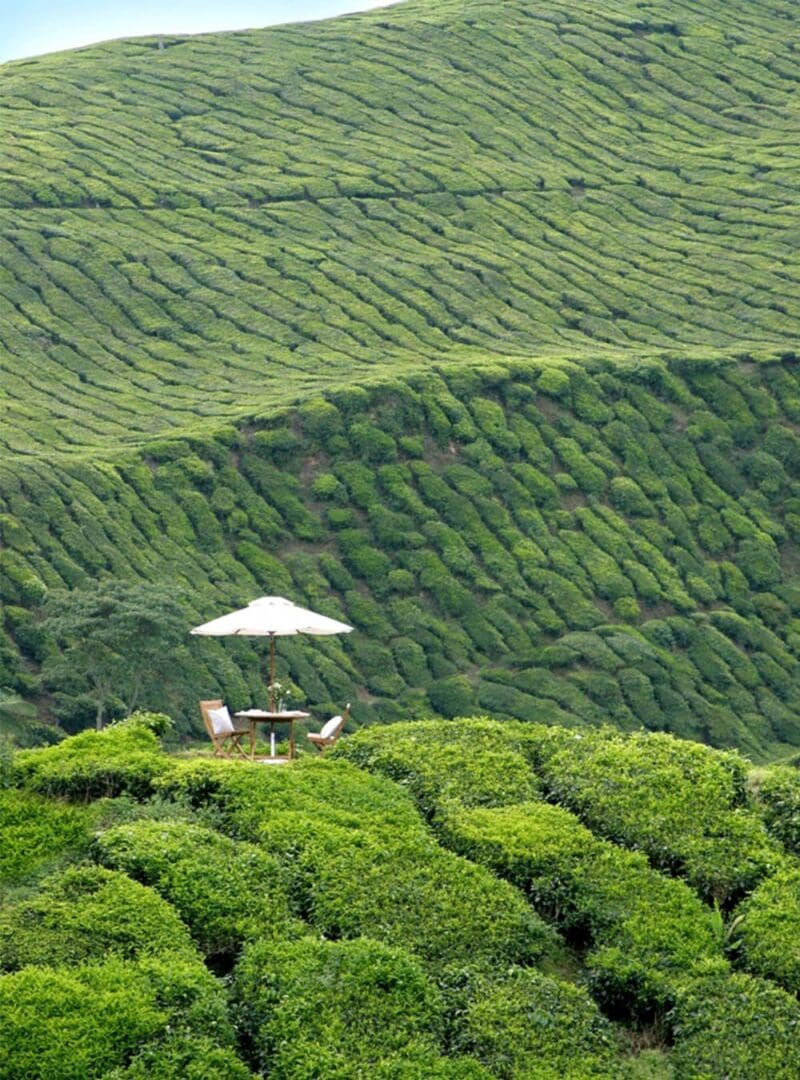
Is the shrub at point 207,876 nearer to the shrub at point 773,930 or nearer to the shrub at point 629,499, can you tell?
the shrub at point 773,930

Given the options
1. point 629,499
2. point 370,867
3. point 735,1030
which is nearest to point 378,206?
point 629,499

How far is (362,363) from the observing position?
45.5 metres

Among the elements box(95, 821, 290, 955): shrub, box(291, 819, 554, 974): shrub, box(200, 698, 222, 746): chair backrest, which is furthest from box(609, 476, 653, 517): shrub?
box(95, 821, 290, 955): shrub

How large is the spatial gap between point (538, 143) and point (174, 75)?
13.9 metres

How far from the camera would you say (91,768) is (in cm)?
1323

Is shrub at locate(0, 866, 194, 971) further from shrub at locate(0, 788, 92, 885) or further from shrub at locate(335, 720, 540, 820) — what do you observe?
shrub at locate(335, 720, 540, 820)

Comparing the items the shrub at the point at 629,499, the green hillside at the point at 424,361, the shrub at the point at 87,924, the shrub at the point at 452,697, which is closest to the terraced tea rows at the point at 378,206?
A: the green hillside at the point at 424,361

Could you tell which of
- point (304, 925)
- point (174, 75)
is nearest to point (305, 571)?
point (304, 925)

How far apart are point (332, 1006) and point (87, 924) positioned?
5.59 ft

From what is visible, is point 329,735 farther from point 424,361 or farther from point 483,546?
point 424,361

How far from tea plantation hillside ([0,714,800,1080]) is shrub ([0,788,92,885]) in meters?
0.02

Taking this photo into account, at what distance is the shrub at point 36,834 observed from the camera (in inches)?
472

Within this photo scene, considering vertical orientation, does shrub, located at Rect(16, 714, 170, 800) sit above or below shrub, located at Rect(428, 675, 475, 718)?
above

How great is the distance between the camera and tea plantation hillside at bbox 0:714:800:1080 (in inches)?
410
